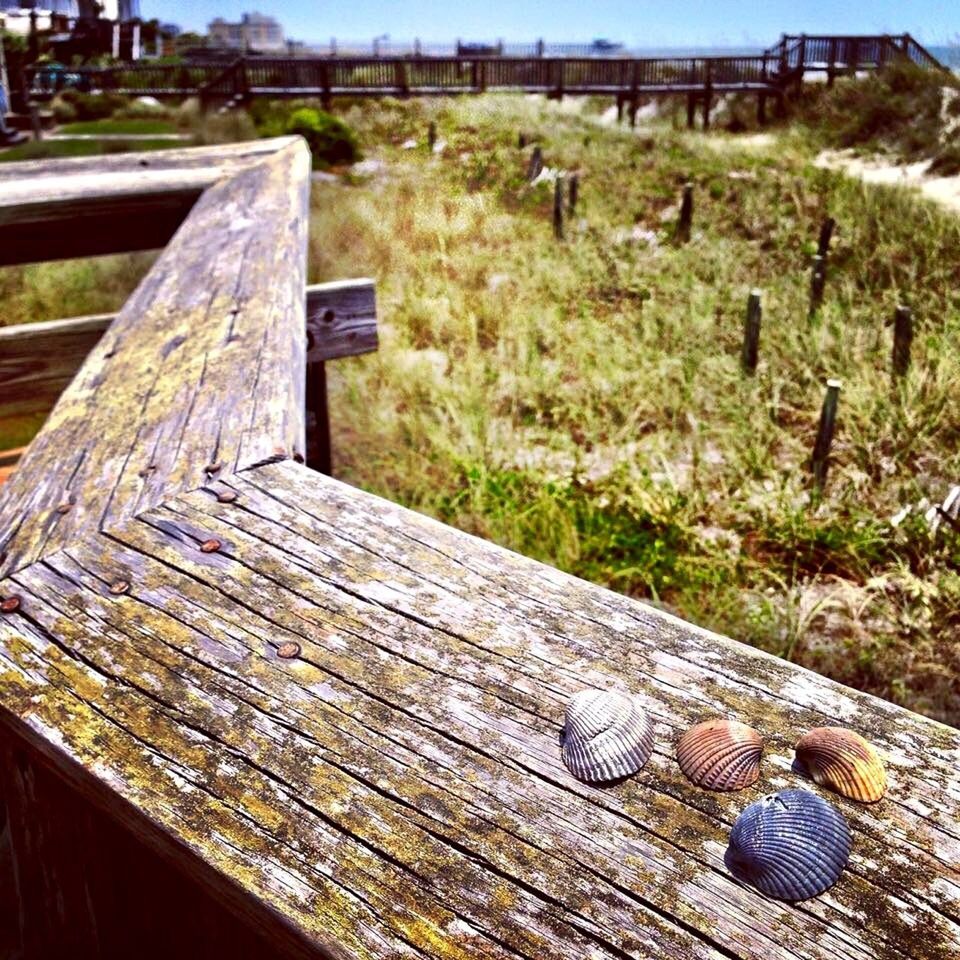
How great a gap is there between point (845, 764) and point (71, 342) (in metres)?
3.22

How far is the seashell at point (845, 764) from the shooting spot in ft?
2.44

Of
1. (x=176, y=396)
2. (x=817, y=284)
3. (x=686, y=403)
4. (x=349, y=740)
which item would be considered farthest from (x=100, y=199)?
(x=817, y=284)

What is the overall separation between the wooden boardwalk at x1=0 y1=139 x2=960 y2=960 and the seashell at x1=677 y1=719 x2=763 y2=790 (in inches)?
0.6

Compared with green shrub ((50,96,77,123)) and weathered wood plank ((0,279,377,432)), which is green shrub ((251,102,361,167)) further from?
weathered wood plank ((0,279,377,432))

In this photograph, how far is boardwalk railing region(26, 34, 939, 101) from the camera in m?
22.9

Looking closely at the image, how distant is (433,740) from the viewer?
33.6 inches

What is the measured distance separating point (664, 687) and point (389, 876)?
0.33 meters

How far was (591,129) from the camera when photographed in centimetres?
1825

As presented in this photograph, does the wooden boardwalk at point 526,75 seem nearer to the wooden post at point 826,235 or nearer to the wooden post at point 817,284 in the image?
the wooden post at point 826,235

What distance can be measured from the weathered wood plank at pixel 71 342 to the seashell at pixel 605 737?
8.22 ft

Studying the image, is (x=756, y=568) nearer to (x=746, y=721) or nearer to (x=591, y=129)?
(x=746, y=721)

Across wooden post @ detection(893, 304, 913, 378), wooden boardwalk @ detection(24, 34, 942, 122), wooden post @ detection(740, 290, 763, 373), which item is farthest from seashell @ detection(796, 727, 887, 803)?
wooden boardwalk @ detection(24, 34, 942, 122)

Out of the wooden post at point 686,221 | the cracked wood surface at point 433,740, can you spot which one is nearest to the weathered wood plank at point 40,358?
the cracked wood surface at point 433,740

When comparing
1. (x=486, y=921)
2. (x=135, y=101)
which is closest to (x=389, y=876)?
(x=486, y=921)
